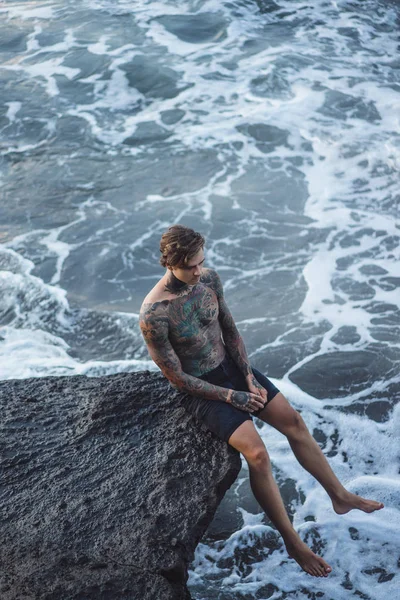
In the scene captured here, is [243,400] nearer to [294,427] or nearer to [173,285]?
[294,427]

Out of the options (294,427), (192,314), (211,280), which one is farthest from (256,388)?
(211,280)

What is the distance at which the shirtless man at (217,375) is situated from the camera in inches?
153

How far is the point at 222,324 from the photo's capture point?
437cm

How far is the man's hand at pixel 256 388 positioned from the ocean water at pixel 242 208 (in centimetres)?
107

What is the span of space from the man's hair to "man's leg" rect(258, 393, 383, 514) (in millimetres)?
995

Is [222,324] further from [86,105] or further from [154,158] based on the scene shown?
[86,105]

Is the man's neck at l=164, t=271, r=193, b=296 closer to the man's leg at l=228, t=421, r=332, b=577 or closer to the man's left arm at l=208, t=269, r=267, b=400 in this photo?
the man's left arm at l=208, t=269, r=267, b=400

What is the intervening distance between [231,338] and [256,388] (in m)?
0.36

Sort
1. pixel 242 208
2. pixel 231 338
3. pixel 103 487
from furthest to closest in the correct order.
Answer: pixel 242 208, pixel 231 338, pixel 103 487

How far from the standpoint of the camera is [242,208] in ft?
30.2

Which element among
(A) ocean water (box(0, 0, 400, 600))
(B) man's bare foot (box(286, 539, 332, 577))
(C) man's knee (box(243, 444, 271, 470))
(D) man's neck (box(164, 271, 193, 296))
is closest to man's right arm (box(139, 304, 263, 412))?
(D) man's neck (box(164, 271, 193, 296))

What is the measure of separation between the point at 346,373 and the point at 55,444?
303 centimetres

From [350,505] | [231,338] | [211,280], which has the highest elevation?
[211,280]

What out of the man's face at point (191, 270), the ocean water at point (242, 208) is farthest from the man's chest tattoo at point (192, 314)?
the ocean water at point (242, 208)
